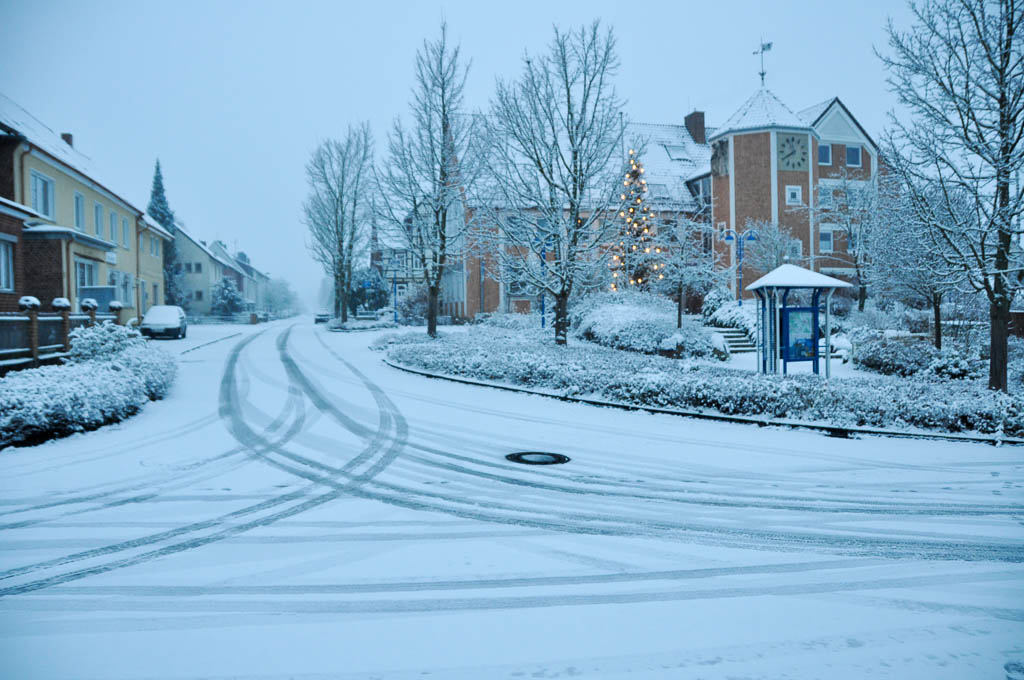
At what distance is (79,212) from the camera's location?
27.1 metres

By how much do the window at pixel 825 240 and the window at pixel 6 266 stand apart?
3713 centimetres

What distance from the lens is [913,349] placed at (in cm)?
1867

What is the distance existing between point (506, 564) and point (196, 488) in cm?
405

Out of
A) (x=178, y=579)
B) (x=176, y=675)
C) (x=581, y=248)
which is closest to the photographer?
(x=176, y=675)

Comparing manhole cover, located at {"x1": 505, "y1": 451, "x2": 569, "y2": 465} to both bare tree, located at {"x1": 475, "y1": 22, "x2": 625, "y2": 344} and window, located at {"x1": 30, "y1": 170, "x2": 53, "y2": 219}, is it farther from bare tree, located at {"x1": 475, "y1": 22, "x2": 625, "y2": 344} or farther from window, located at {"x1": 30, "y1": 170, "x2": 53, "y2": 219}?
window, located at {"x1": 30, "y1": 170, "x2": 53, "y2": 219}

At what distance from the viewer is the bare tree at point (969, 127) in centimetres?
1160

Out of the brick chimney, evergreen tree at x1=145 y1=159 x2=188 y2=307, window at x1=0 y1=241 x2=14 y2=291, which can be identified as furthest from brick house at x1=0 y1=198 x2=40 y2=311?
evergreen tree at x1=145 y1=159 x2=188 y2=307

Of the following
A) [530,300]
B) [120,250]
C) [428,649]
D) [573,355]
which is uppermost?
[120,250]

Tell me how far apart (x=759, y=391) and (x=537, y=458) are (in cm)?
477

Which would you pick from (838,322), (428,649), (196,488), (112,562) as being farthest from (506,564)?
(838,322)

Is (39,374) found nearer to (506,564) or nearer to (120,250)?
(506,564)

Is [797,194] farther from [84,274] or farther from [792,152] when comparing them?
[84,274]

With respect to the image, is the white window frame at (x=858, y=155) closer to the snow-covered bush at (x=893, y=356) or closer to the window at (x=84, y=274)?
the snow-covered bush at (x=893, y=356)

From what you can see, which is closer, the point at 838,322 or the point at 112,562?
the point at 112,562
